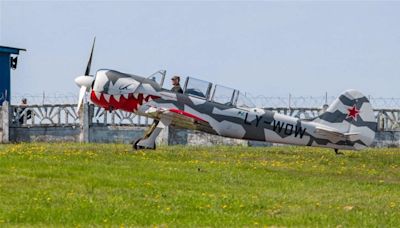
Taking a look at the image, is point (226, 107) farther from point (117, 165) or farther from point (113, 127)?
point (113, 127)

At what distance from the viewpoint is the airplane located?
3272 centimetres

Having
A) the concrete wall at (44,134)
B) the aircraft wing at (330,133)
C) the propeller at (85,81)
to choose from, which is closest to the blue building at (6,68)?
the concrete wall at (44,134)

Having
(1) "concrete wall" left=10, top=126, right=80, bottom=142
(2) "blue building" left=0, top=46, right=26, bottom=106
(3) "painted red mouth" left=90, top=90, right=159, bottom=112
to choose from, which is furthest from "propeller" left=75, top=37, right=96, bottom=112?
(2) "blue building" left=0, top=46, right=26, bottom=106

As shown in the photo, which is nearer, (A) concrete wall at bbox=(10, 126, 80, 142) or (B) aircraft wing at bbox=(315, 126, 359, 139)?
(B) aircraft wing at bbox=(315, 126, 359, 139)

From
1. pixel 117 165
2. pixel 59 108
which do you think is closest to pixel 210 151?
pixel 117 165

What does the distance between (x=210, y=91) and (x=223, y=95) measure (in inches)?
17.9

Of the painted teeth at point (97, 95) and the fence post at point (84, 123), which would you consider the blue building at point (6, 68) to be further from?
the painted teeth at point (97, 95)

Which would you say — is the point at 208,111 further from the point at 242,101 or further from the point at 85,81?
the point at 85,81

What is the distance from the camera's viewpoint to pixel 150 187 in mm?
21531

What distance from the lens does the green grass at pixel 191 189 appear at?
17391mm

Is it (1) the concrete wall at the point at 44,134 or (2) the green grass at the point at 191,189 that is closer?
(2) the green grass at the point at 191,189

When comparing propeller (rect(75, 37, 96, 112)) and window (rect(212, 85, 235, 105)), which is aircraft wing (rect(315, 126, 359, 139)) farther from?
propeller (rect(75, 37, 96, 112))

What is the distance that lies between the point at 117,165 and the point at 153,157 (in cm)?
319

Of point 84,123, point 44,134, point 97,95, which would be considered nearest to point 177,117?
point 97,95
